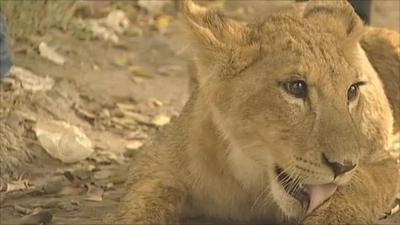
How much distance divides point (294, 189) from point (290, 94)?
14.3 inches

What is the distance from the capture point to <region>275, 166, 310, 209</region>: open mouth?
3898 mm

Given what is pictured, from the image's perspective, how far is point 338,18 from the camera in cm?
442

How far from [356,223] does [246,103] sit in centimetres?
68

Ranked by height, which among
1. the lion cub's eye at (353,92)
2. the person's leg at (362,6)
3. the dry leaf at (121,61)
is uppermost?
the lion cub's eye at (353,92)

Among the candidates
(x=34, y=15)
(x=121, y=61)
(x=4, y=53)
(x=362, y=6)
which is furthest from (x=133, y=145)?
(x=34, y=15)

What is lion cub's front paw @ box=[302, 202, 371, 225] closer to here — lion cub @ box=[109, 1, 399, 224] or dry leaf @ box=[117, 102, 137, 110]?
lion cub @ box=[109, 1, 399, 224]

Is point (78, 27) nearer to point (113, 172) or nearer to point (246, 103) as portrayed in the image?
point (113, 172)

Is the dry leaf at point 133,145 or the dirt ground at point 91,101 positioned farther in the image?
the dry leaf at point 133,145

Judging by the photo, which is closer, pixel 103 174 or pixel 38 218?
pixel 38 218

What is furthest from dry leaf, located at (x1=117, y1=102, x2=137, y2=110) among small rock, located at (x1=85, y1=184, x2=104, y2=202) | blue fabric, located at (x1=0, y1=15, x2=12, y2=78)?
small rock, located at (x1=85, y1=184, x2=104, y2=202)

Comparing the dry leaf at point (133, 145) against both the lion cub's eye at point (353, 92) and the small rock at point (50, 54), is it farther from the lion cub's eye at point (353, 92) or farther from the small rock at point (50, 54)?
the lion cub's eye at point (353, 92)

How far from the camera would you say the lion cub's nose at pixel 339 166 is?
368 centimetres

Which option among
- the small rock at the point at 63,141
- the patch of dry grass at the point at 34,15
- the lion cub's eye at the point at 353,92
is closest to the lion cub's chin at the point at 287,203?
the lion cub's eye at the point at 353,92

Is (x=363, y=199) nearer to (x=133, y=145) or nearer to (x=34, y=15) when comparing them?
(x=133, y=145)
